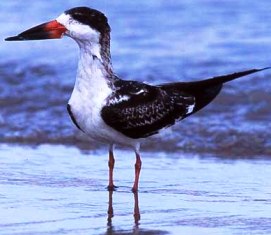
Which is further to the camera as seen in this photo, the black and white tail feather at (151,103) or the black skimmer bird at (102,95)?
the black and white tail feather at (151,103)

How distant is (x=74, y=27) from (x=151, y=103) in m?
0.84

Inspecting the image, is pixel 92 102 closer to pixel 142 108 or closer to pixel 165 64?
pixel 142 108

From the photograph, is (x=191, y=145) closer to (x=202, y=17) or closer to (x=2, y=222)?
(x=2, y=222)

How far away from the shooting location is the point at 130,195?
7.59 metres

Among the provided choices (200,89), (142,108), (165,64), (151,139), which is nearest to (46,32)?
(142,108)

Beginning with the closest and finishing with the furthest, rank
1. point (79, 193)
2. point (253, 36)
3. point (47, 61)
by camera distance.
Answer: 1. point (79, 193)
2. point (47, 61)
3. point (253, 36)

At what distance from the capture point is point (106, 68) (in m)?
7.89

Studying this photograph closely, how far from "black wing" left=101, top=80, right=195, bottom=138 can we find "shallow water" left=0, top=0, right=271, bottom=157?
24 cm

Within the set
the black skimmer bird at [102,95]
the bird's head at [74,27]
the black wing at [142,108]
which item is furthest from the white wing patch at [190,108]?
the bird's head at [74,27]

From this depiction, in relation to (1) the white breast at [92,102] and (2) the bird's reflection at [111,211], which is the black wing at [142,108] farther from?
(2) the bird's reflection at [111,211]

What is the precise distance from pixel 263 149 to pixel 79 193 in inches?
101

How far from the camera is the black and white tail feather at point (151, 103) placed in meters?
7.77

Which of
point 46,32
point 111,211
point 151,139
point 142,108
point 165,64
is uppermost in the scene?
point 165,64

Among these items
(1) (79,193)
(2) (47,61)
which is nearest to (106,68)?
(1) (79,193)
